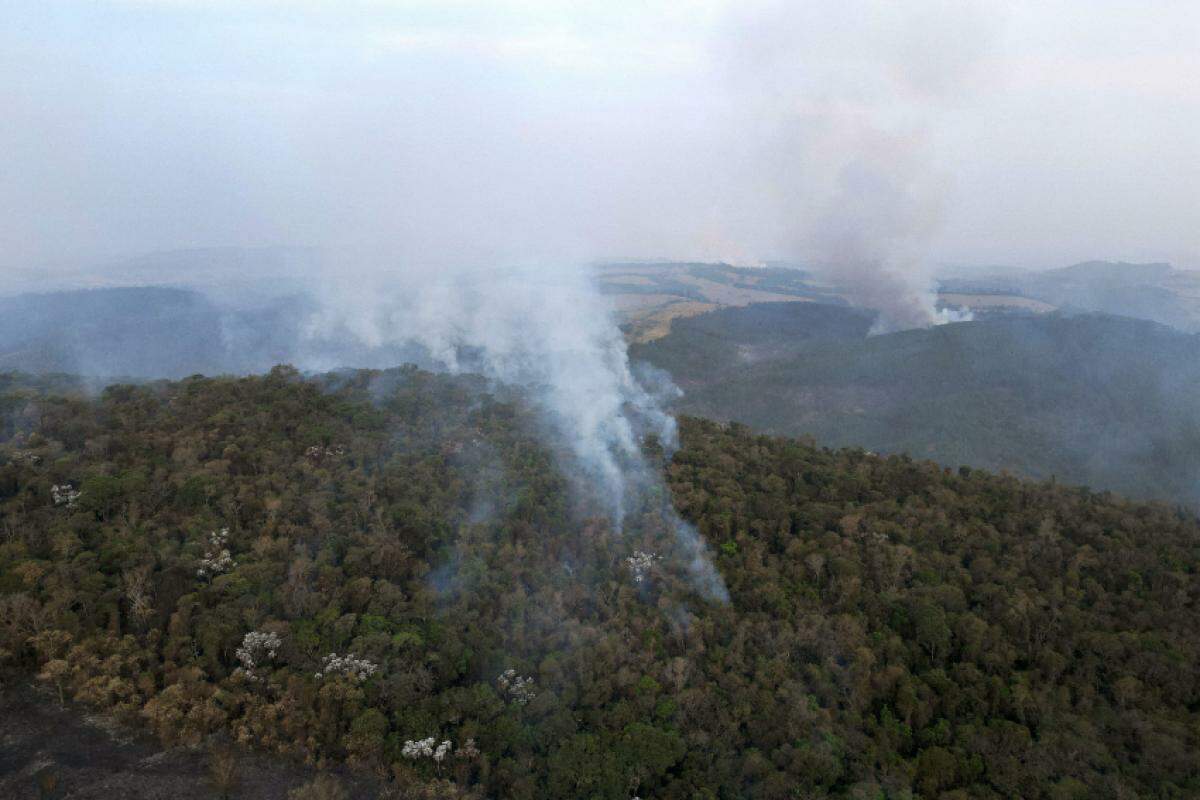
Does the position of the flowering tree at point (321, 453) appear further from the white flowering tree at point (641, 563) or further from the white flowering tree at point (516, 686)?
the white flowering tree at point (516, 686)

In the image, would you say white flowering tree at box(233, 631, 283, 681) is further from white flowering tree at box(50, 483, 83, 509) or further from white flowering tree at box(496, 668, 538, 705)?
white flowering tree at box(50, 483, 83, 509)

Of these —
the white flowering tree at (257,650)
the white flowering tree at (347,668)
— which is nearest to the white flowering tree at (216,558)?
→ the white flowering tree at (257,650)

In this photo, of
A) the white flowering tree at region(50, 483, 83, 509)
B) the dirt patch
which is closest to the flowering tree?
the white flowering tree at region(50, 483, 83, 509)

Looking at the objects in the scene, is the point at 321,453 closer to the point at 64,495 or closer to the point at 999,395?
the point at 64,495

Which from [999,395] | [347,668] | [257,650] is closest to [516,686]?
[347,668]

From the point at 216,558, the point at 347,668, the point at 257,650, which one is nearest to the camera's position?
the point at 347,668
